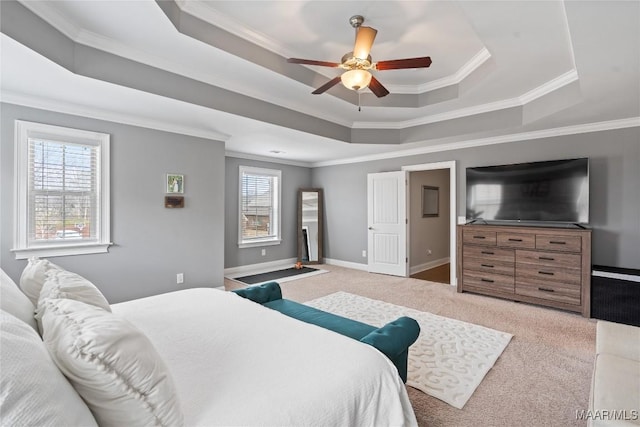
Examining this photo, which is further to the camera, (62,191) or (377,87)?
(62,191)

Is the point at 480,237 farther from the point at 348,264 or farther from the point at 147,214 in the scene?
the point at 147,214

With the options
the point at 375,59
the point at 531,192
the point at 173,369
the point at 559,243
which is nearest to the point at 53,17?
the point at 173,369

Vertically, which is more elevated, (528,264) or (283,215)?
(283,215)

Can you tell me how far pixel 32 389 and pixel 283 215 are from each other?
19.8ft

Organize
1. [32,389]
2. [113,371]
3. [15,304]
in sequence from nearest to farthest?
[32,389]
[113,371]
[15,304]

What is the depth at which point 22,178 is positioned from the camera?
120 inches

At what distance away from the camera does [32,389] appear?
0.67 meters

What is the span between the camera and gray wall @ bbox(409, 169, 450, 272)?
6.08m

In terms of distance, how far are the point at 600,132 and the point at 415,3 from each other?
323cm

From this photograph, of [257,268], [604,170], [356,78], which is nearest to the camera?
[356,78]

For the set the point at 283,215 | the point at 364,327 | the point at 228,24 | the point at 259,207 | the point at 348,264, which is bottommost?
the point at 348,264

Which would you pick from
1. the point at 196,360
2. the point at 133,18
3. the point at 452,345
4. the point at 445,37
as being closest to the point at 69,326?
the point at 196,360

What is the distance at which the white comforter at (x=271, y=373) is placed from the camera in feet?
3.36

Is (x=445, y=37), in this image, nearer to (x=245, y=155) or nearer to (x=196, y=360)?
(x=196, y=360)
